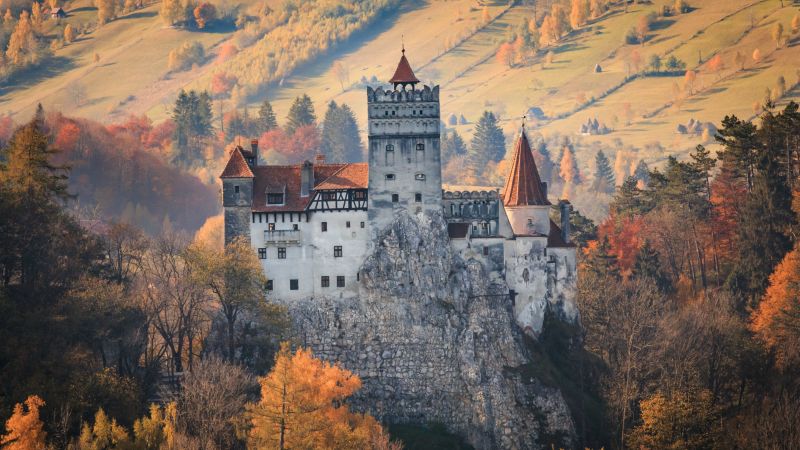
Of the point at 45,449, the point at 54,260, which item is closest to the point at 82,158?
the point at 54,260

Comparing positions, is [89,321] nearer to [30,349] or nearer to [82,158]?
[30,349]

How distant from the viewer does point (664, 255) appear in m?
116

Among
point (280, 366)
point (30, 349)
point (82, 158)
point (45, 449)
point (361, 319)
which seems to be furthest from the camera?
point (82, 158)

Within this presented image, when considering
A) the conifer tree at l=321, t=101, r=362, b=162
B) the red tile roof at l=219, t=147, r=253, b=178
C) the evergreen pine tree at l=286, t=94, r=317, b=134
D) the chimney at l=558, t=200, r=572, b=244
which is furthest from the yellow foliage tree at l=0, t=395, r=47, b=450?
the evergreen pine tree at l=286, t=94, r=317, b=134

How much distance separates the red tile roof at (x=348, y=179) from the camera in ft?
308

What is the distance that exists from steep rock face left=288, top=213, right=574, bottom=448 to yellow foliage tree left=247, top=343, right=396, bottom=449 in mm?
5563

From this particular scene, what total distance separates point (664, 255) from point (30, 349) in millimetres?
57661

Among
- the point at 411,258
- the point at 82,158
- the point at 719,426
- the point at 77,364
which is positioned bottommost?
the point at 719,426

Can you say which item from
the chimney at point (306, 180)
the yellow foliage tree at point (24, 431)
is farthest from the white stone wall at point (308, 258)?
the yellow foliage tree at point (24, 431)

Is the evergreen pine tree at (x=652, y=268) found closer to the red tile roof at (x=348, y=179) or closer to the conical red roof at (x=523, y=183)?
the conical red roof at (x=523, y=183)

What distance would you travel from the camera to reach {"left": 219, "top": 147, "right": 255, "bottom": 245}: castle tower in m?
93.6

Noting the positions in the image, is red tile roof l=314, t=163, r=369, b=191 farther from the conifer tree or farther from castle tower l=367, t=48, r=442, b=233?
the conifer tree

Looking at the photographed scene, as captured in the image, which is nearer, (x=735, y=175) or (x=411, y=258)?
(x=411, y=258)

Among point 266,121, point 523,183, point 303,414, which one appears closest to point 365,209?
point 523,183
